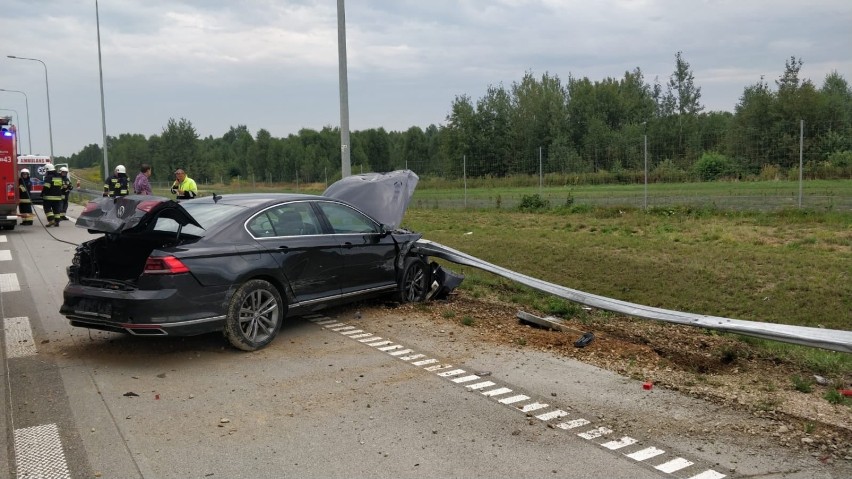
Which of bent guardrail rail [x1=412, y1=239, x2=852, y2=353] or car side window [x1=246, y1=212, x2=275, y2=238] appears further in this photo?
car side window [x1=246, y1=212, x2=275, y2=238]

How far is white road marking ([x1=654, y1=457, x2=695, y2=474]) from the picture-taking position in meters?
3.92

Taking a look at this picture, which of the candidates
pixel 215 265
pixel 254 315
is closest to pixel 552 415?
pixel 254 315

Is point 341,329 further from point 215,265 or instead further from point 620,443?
point 620,443

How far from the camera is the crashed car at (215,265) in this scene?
5.82 meters

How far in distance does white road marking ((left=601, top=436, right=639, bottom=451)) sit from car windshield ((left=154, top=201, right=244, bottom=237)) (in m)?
4.02

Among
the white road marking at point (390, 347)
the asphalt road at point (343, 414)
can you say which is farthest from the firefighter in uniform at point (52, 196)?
the white road marking at point (390, 347)

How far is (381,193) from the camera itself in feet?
30.7

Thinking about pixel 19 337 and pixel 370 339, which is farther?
pixel 19 337

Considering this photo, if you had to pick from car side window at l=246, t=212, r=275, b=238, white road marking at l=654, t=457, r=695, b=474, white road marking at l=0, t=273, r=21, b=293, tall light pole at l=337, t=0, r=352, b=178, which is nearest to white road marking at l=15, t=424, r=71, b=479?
car side window at l=246, t=212, r=275, b=238

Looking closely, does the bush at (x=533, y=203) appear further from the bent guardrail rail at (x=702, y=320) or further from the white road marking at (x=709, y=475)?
the white road marking at (x=709, y=475)

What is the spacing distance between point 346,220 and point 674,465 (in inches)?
186

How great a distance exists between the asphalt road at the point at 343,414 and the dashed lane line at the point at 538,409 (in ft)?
0.05

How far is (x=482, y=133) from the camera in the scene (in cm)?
5353

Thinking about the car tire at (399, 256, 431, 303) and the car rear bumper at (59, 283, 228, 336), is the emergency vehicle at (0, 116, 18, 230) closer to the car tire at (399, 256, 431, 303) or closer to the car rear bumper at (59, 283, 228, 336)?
the car rear bumper at (59, 283, 228, 336)
